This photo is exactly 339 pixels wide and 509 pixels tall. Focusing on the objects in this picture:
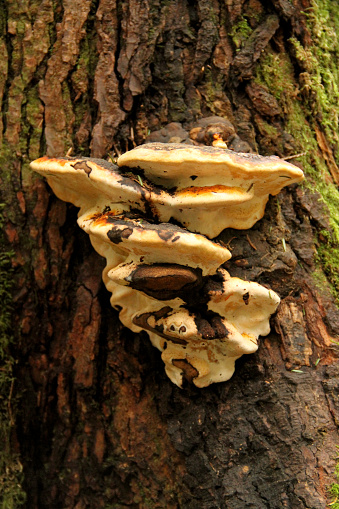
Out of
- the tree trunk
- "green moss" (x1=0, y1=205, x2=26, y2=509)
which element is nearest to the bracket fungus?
the tree trunk

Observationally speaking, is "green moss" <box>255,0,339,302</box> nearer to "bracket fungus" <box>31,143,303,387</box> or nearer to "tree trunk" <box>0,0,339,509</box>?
"tree trunk" <box>0,0,339,509</box>

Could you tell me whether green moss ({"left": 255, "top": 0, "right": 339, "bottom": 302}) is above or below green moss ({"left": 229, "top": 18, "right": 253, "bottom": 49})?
below

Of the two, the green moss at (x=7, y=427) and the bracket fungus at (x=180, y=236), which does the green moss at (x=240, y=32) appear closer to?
the bracket fungus at (x=180, y=236)

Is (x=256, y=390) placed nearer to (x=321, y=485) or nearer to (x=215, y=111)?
(x=321, y=485)

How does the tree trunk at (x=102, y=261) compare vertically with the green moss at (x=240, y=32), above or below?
below

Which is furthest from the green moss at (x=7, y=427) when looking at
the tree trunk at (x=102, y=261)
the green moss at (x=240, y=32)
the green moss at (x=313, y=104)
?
the green moss at (x=240, y=32)

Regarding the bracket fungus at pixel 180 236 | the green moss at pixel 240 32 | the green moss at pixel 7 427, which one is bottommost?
the green moss at pixel 7 427

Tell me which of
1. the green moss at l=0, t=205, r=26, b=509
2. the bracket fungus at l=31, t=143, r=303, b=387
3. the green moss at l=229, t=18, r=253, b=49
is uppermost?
the green moss at l=229, t=18, r=253, b=49

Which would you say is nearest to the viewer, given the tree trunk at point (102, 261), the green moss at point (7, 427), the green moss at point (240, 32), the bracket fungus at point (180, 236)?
the bracket fungus at point (180, 236)

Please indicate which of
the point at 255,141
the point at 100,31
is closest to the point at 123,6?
the point at 100,31
